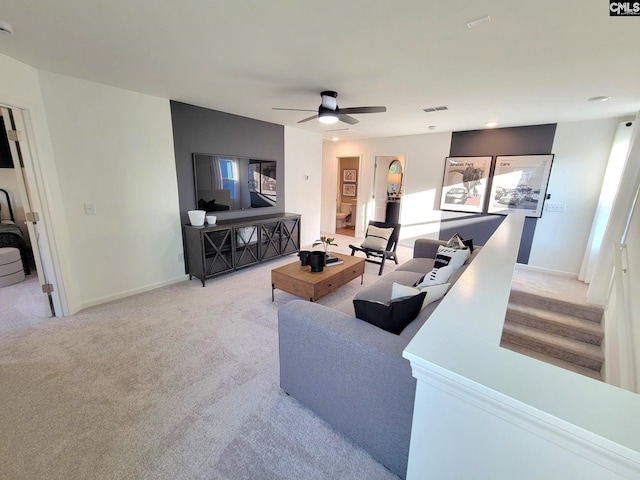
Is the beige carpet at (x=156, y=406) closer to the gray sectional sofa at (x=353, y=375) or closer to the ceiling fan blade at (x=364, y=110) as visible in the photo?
the gray sectional sofa at (x=353, y=375)

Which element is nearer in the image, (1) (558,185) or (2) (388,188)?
(1) (558,185)

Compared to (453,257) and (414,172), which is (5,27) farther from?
(414,172)

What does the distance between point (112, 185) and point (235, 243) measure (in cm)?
157

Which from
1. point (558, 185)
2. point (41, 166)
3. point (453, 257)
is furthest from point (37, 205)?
point (558, 185)

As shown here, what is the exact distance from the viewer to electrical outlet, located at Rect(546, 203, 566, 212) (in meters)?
4.30

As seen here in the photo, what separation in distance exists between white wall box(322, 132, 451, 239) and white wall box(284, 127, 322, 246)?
3.66 feet

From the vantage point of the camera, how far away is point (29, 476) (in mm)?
1344

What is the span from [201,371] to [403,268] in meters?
2.42

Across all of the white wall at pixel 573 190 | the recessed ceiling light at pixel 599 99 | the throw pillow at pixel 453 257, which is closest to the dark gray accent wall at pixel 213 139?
the throw pillow at pixel 453 257

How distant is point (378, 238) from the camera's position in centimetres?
445

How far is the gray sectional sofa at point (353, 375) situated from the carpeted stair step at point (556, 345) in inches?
78.2

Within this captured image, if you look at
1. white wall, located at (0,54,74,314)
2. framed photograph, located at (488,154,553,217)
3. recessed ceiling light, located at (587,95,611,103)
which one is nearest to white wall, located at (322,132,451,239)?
framed photograph, located at (488,154,553,217)

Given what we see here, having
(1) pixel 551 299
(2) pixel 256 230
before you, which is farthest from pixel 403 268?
(2) pixel 256 230

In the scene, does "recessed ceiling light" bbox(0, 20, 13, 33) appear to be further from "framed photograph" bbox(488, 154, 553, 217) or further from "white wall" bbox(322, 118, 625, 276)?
"framed photograph" bbox(488, 154, 553, 217)
